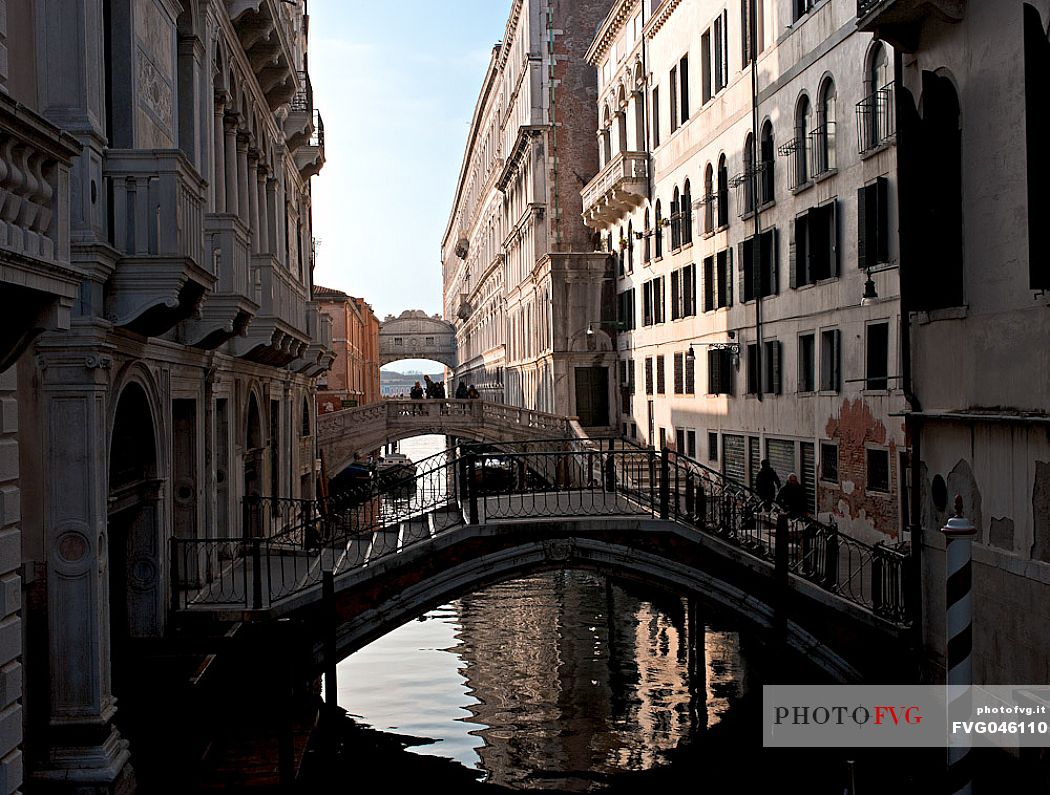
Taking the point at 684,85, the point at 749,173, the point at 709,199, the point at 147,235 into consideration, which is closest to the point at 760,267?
the point at 749,173

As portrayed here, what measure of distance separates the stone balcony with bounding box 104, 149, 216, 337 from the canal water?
624 cm

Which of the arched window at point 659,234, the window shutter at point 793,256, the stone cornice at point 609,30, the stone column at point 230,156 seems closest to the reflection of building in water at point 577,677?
the window shutter at point 793,256

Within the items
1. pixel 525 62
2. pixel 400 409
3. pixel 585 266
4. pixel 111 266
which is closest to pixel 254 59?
pixel 111 266

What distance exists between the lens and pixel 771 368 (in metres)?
19.7

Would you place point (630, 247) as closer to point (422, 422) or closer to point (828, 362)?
point (422, 422)

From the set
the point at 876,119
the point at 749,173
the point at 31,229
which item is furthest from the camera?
the point at 749,173

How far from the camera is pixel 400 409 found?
3114 centimetres

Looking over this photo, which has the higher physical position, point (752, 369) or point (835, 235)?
point (835, 235)

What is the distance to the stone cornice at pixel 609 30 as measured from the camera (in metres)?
30.0

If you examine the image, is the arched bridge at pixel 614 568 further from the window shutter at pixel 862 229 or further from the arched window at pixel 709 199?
the arched window at pixel 709 199

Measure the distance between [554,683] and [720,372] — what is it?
26.1 ft

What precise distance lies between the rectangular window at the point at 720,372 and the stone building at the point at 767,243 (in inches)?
1.5

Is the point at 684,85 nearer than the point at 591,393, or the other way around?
the point at 684,85

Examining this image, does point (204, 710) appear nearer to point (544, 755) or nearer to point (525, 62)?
point (544, 755)
